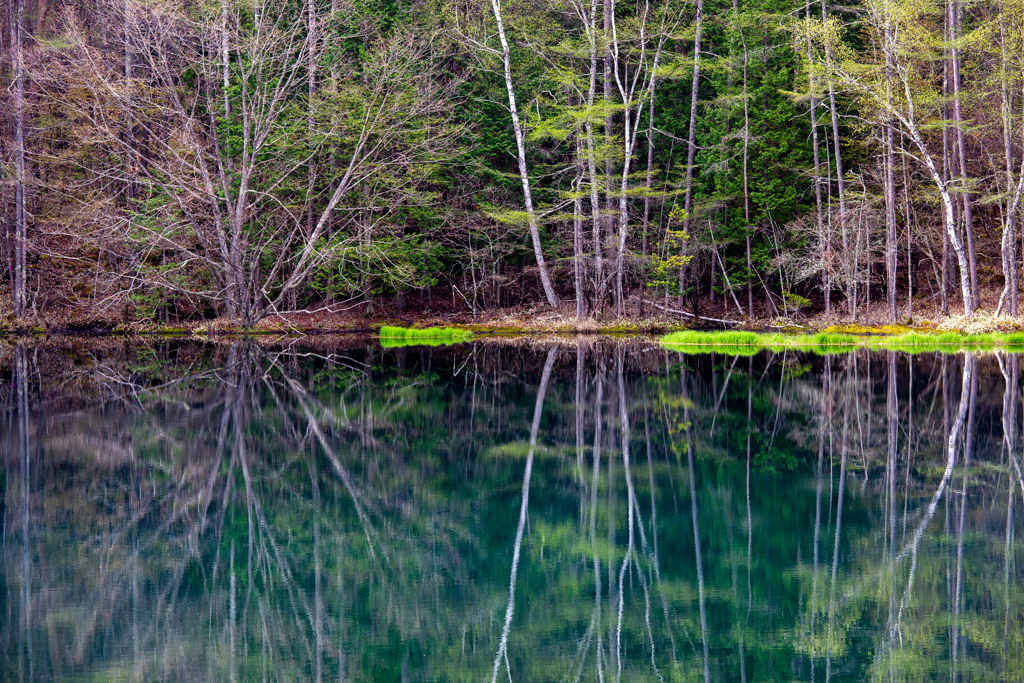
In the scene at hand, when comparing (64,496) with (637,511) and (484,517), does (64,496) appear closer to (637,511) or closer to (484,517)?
(484,517)

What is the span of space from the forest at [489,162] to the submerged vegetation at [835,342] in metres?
3.93

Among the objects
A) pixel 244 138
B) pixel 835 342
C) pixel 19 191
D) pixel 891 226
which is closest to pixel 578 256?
pixel 835 342

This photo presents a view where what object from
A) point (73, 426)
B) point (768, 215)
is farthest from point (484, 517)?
point (768, 215)

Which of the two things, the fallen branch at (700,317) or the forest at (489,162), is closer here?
the forest at (489,162)

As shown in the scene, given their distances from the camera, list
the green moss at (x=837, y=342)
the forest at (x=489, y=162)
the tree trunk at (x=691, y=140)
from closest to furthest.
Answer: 1. the green moss at (x=837, y=342)
2. the forest at (x=489, y=162)
3. the tree trunk at (x=691, y=140)

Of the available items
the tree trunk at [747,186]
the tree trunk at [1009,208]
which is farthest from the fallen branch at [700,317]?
the tree trunk at [1009,208]

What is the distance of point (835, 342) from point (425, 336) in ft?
40.8

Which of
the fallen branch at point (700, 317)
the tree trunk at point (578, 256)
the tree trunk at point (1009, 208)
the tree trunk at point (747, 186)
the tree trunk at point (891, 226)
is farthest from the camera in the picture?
the tree trunk at point (747, 186)

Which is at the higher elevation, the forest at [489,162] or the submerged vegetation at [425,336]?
the forest at [489,162]

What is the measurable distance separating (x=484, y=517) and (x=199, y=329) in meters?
26.1

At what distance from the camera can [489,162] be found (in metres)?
36.0

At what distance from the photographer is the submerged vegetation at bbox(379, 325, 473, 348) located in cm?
2992

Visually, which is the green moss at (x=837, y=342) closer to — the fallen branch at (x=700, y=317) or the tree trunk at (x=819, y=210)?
the tree trunk at (x=819, y=210)

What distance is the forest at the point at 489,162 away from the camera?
2986 centimetres
